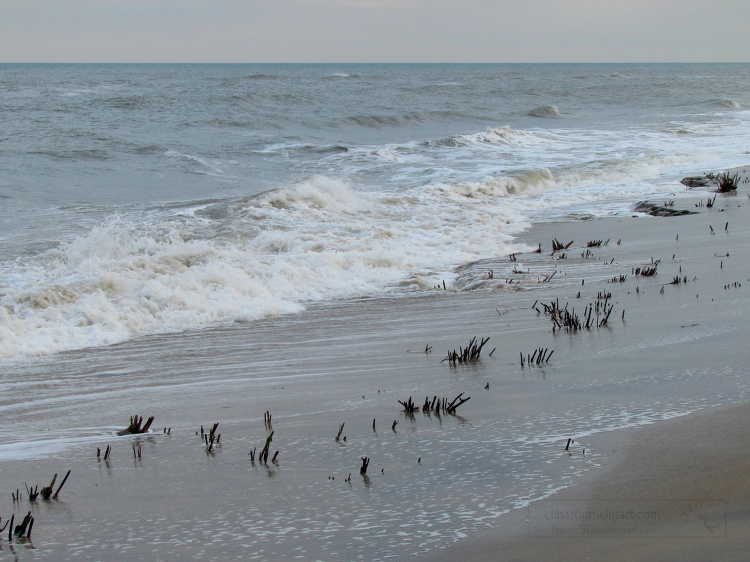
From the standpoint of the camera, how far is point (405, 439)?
3529mm

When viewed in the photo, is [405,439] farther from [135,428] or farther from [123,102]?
[123,102]

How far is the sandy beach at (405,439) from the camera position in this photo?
Answer: 8.45ft

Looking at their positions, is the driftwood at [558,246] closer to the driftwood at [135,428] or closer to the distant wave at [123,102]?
the driftwood at [135,428]

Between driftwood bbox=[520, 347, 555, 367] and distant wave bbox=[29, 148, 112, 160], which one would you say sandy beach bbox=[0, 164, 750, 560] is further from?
distant wave bbox=[29, 148, 112, 160]

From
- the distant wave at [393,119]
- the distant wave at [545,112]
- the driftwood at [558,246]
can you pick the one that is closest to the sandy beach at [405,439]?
the driftwood at [558,246]

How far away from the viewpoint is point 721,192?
13320mm

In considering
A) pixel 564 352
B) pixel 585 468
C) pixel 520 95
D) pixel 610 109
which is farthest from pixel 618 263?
pixel 520 95

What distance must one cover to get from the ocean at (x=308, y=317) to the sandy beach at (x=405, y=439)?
23mm

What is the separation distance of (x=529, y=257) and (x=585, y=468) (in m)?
6.74

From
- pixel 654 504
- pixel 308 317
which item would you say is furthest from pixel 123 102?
pixel 654 504

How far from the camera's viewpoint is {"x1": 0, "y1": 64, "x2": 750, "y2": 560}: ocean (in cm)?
294

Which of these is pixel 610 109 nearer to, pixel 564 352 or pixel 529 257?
pixel 529 257

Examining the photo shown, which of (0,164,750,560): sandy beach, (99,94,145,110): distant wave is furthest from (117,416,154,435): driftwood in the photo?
(99,94,145,110): distant wave

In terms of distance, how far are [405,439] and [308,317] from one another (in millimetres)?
3852
